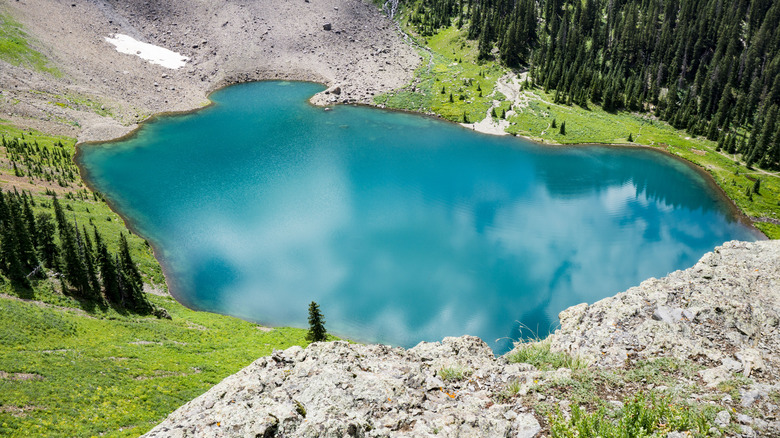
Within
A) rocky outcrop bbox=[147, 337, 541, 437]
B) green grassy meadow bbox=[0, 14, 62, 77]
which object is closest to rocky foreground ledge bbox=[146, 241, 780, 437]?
rocky outcrop bbox=[147, 337, 541, 437]

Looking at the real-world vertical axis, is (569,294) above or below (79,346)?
above

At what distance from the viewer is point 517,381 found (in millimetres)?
12422

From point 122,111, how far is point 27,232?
5184 centimetres

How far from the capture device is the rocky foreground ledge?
10773 millimetres

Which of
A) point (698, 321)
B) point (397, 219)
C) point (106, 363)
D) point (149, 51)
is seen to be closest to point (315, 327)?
point (106, 363)

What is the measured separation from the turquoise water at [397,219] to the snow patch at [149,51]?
70.1 ft

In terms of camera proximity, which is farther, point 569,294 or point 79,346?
point 569,294

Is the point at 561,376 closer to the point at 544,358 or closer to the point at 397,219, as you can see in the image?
the point at 544,358

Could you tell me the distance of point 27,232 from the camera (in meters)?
31.4

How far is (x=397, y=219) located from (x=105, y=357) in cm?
3051

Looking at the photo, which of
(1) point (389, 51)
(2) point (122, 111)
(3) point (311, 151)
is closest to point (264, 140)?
(3) point (311, 151)

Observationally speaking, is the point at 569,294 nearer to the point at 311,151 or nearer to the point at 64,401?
the point at 64,401

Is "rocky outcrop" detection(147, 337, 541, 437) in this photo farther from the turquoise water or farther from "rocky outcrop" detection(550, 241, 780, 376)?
the turquoise water

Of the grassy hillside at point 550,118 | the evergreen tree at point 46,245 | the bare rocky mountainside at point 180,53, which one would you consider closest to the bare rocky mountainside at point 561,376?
the evergreen tree at point 46,245
